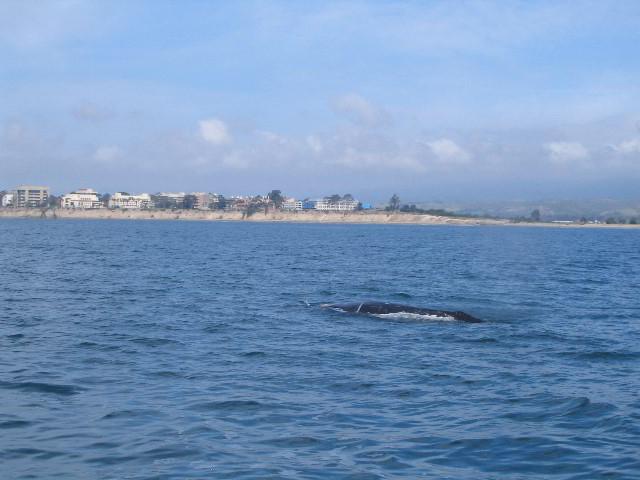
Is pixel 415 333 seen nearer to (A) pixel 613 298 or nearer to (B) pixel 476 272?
(A) pixel 613 298

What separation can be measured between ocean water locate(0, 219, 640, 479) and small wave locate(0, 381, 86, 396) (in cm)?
8

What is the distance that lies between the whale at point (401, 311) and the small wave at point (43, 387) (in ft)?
53.1

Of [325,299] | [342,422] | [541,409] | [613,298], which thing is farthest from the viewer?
[613,298]

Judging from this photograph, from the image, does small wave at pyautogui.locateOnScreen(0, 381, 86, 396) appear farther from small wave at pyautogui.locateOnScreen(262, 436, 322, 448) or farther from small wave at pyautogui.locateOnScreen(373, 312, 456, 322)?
small wave at pyautogui.locateOnScreen(373, 312, 456, 322)

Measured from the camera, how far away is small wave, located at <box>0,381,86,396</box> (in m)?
18.6

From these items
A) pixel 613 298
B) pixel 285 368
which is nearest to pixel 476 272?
pixel 613 298

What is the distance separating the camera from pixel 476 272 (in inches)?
2378

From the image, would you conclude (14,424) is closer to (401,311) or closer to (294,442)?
(294,442)

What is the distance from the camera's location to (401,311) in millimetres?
32594

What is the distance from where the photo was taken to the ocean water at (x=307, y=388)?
557 inches

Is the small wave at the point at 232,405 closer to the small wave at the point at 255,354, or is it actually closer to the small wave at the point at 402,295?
the small wave at the point at 255,354

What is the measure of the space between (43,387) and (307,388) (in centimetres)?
659

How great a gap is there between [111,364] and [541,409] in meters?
11.8

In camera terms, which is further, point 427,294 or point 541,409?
point 427,294
